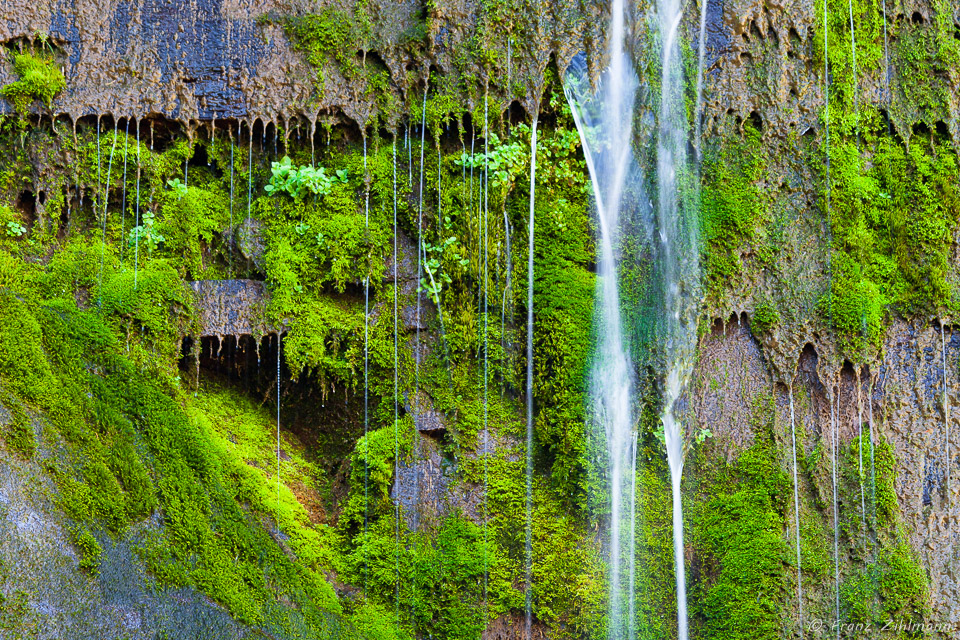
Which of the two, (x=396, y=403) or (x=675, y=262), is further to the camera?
(x=675, y=262)

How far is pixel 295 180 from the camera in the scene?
1005cm

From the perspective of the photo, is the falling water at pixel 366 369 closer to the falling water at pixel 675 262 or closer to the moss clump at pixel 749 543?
the falling water at pixel 675 262

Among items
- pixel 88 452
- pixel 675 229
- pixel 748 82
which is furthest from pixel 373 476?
pixel 748 82

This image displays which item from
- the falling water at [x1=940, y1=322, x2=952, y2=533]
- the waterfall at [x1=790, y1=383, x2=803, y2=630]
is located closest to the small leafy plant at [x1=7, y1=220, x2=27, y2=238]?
the waterfall at [x1=790, y1=383, x2=803, y2=630]

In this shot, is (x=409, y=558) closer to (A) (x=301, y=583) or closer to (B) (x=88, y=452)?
(A) (x=301, y=583)

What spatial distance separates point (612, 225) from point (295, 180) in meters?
3.78

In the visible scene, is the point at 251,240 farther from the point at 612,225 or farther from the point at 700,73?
the point at 700,73

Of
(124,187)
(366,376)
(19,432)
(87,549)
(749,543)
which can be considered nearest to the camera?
(87,549)

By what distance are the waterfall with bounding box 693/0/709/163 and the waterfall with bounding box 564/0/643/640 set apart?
789 mm

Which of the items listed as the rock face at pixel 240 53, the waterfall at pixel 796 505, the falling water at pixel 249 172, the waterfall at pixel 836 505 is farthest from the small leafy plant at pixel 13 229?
the waterfall at pixel 836 505

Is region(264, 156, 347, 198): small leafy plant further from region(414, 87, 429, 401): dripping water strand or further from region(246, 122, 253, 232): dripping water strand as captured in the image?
region(414, 87, 429, 401): dripping water strand

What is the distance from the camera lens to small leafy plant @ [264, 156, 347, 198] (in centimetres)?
1000

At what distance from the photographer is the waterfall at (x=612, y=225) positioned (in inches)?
374

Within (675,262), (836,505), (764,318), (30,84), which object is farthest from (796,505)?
(30,84)
